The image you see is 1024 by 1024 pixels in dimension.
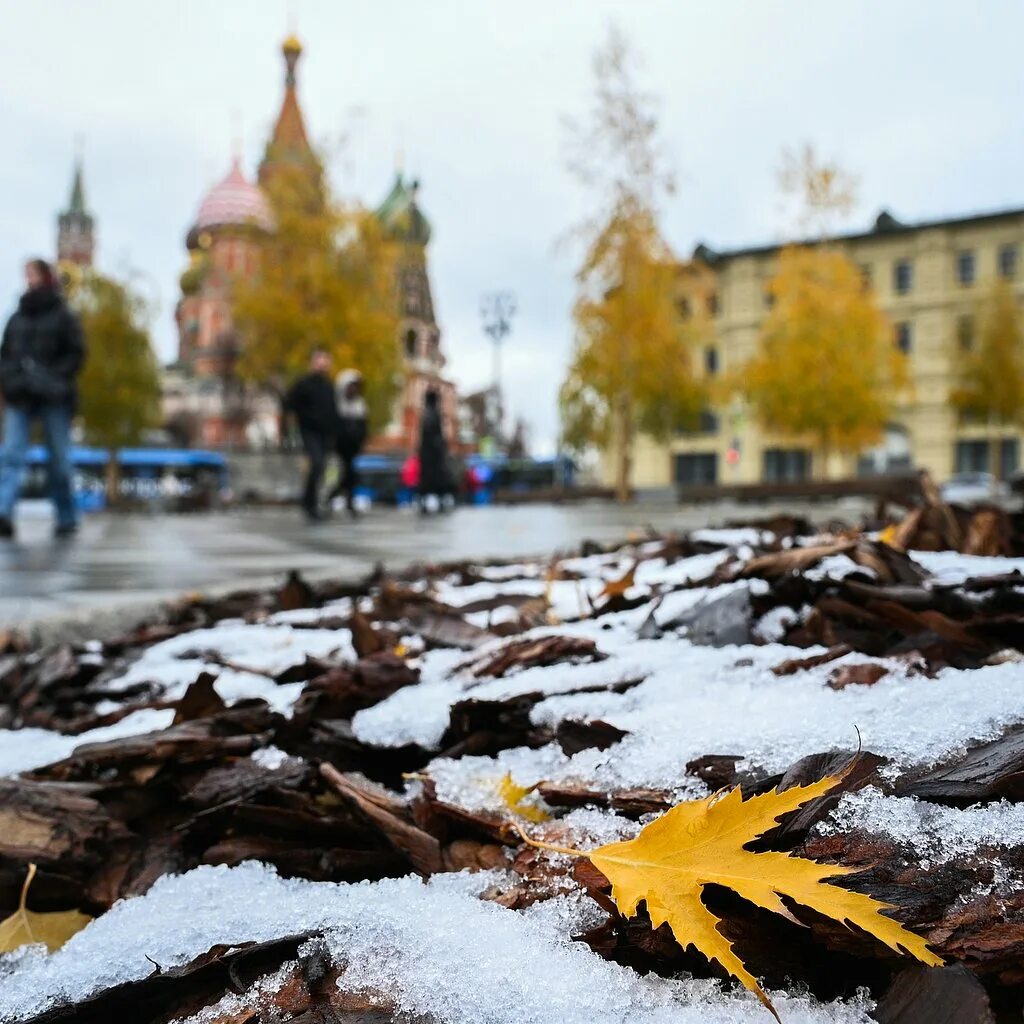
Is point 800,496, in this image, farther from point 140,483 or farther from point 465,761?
point 140,483

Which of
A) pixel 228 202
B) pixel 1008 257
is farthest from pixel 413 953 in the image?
pixel 228 202

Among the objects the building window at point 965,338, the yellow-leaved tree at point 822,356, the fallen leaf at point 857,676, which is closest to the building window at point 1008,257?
the building window at point 965,338

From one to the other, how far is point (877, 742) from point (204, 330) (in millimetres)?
61540

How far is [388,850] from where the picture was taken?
0.99m

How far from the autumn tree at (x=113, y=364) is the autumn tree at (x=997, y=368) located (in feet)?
96.2

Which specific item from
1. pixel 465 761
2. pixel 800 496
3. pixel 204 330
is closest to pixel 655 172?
pixel 800 496

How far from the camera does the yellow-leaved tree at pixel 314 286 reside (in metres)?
26.3

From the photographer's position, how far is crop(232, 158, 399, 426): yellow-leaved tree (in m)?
26.3

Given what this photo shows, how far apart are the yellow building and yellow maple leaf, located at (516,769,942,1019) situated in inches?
1556

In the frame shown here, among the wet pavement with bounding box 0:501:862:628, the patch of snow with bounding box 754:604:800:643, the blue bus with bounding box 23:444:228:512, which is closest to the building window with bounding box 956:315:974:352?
the blue bus with bounding box 23:444:228:512

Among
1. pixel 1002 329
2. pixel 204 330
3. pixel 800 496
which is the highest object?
pixel 204 330

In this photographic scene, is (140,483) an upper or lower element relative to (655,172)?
lower

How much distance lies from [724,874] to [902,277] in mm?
48541

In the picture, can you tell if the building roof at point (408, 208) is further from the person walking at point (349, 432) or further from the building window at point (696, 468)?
the person walking at point (349, 432)
